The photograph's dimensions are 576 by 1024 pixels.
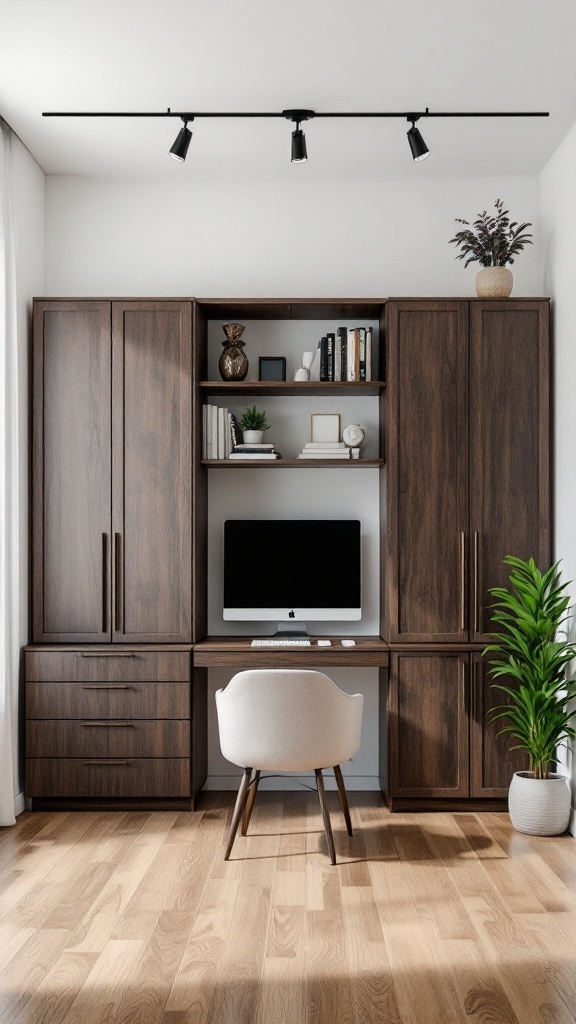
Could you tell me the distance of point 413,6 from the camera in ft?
10.1

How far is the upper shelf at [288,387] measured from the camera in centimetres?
428

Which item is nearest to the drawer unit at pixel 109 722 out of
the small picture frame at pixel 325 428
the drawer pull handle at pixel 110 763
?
the drawer pull handle at pixel 110 763

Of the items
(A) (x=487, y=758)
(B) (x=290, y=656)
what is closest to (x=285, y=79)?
(B) (x=290, y=656)

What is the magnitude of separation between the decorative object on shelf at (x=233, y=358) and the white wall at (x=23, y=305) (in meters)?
0.96

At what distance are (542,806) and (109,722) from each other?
198 centimetres

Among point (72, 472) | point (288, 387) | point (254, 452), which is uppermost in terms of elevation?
point (288, 387)

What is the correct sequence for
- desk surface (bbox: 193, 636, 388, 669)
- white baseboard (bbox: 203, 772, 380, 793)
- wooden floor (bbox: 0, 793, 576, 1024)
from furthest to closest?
white baseboard (bbox: 203, 772, 380, 793) < desk surface (bbox: 193, 636, 388, 669) < wooden floor (bbox: 0, 793, 576, 1024)

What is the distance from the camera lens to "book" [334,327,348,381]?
436 centimetres

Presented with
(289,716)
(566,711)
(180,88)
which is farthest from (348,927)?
(180,88)

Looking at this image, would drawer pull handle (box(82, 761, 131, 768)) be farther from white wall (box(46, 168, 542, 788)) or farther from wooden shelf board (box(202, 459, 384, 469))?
wooden shelf board (box(202, 459, 384, 469))

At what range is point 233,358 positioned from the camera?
4.44 m

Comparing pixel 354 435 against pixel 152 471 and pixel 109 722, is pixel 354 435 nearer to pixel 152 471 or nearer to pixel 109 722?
pixel 152 471

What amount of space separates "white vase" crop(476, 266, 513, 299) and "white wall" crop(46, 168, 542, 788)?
36 cm

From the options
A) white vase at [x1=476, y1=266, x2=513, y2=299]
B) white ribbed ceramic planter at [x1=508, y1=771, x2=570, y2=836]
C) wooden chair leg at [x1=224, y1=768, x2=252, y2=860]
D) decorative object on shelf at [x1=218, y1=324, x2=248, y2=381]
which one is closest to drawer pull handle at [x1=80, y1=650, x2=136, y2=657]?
wooden chair leg at [x1=224, y1=768, x2=252, y2=860]
